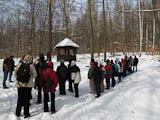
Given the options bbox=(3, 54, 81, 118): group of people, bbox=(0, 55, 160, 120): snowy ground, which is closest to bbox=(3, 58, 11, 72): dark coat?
bbox=(0, 55, 160, 120): snowy ground

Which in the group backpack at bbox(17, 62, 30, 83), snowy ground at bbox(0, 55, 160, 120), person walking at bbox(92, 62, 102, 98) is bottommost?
snowy ground at bbox(0, 55, 160, 120)

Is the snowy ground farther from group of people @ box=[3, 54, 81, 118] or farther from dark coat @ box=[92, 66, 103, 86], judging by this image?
dark coat @ box=[92, 66, 103, 86]

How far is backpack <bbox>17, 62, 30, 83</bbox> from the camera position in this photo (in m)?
4.48

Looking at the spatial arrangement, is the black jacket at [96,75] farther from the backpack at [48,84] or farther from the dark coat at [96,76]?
the backpack at [48,84]

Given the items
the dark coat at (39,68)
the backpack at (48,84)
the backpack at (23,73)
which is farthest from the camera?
the dark coat at (39,68)

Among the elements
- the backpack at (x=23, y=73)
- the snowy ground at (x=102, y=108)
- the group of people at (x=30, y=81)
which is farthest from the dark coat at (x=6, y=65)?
the backpack at (x=23, y=73)

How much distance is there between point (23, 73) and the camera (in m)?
4.50

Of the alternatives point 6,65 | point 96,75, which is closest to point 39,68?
point 96,75

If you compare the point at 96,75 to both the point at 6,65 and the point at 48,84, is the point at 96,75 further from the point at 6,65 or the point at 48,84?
the point at 6,65

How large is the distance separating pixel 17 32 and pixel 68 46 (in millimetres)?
24503

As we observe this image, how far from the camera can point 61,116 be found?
475cm

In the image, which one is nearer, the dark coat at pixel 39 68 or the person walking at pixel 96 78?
the dark coat at pixel 39 68

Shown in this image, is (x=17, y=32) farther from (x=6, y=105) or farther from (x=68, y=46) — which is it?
(x=6, y=105)

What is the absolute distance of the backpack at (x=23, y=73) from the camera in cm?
448
